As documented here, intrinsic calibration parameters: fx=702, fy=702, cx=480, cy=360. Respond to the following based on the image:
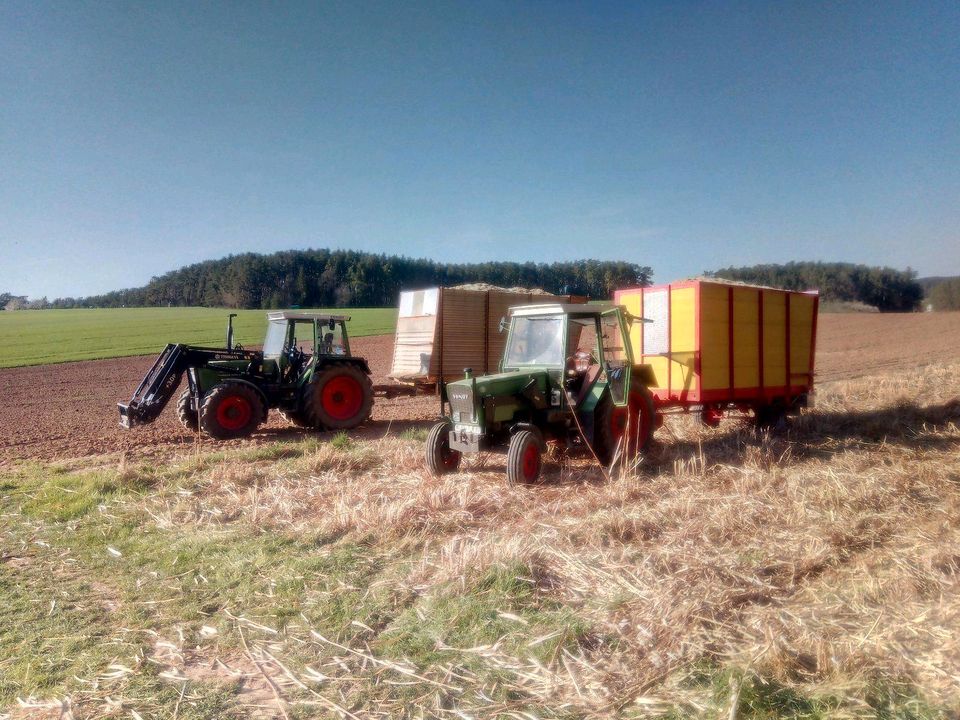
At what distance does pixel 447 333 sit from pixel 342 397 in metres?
2.62

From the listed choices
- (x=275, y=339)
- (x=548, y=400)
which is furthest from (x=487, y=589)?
(x=275, y=339)

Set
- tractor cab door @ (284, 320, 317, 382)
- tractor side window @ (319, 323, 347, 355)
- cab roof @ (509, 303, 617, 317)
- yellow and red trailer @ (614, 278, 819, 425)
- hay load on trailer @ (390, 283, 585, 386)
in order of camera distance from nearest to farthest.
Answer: cab roof @ (509, 303, 617, 317) → yellow and red trailer @ (614, 278, 819, 425) → tractor cab door @ (284, 320, 317, 382) → tractor side window @ (319, 323, 347, 355) → hay load on trailer @ (390, 283, 585, 386)

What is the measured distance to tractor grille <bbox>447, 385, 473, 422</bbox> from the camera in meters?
7.79

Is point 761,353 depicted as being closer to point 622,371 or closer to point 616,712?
point 622,371

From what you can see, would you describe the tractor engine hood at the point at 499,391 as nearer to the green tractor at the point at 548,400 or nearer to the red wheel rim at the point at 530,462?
the green tractor at the point at 548,400

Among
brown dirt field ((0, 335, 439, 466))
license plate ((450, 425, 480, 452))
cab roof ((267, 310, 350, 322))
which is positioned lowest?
brown dirt field ((0, 335, 439, 466))

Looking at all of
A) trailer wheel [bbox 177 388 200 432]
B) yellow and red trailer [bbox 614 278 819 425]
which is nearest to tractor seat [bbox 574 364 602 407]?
yellow and red trailer [bbox 614 278 819 425]

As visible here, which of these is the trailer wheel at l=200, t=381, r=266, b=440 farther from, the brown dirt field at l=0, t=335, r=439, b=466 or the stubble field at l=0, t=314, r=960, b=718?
the stubble field at l=0, t=314, r=960, b=718

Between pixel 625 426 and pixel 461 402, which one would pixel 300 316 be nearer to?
pixel 461 402

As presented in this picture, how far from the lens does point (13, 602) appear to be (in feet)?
16.1

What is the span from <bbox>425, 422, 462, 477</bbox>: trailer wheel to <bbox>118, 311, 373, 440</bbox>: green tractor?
453 cm

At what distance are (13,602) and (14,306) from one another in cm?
8645

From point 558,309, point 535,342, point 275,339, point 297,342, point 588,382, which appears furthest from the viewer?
point 275,339

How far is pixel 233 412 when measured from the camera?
11.4 metres
